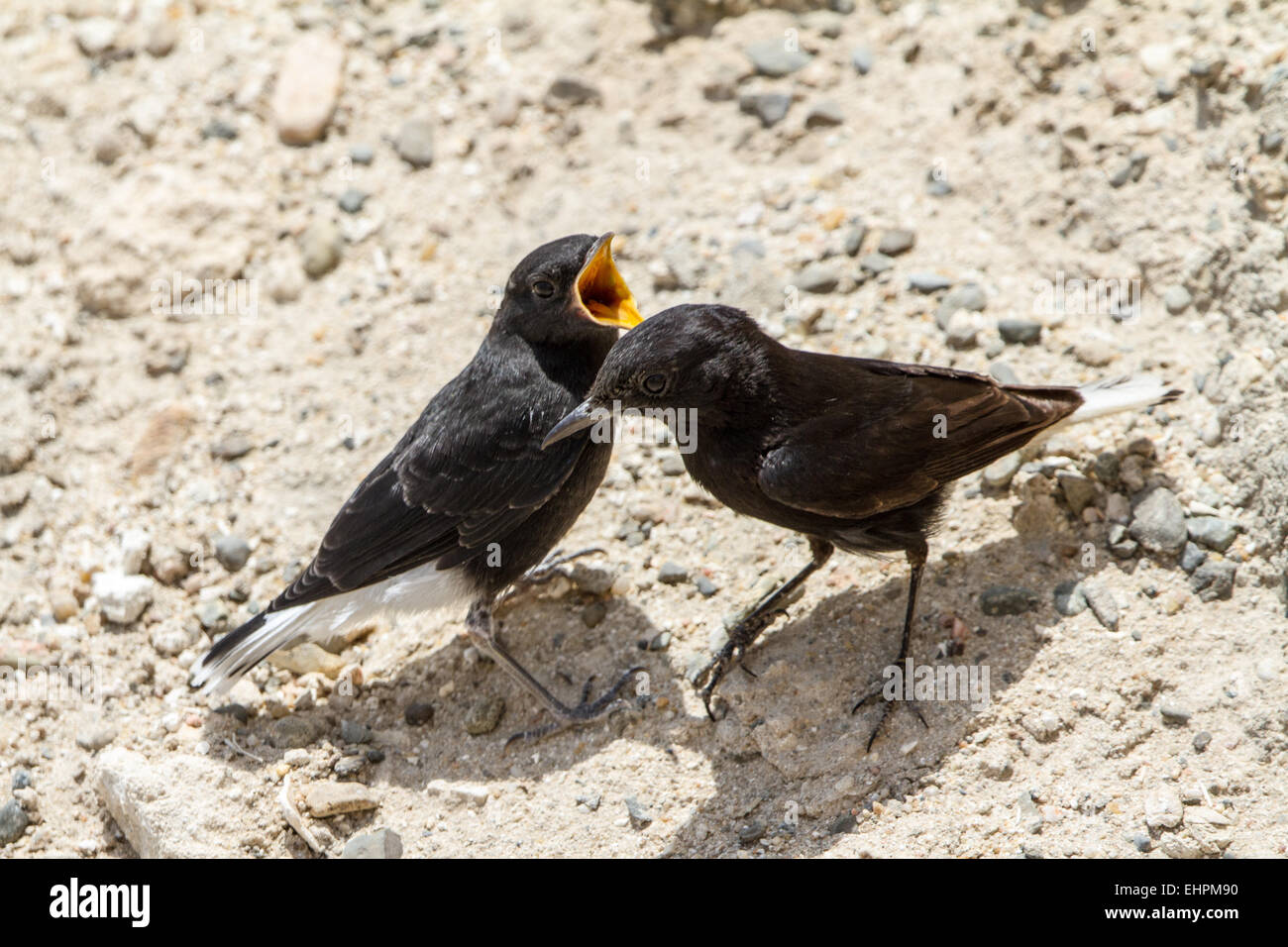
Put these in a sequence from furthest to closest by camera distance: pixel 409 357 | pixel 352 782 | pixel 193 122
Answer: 1. pixel 193 122
2. pixel 409 357
3. pixel 352 782

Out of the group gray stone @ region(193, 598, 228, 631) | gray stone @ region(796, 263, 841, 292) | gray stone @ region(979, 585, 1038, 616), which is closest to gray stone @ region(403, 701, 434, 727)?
gray stone @ region(193, 598, 228, 631)

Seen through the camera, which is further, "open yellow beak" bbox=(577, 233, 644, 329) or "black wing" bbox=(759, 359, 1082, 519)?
"open yellow beak" bbox=(577, 233, 644, 329)

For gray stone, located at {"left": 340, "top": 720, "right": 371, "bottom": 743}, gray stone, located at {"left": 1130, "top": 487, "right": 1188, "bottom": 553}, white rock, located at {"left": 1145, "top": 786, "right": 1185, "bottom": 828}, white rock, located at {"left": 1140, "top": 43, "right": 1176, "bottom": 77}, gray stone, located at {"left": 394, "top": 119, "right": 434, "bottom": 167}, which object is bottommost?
gray stone, located at {"left": 340, "top": 720, "right": 371, "bottom": 743}

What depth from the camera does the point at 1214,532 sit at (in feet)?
17.9

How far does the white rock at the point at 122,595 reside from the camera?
20.9 ft

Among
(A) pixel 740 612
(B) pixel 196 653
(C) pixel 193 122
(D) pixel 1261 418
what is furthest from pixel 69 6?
(D) pixel 1261 418

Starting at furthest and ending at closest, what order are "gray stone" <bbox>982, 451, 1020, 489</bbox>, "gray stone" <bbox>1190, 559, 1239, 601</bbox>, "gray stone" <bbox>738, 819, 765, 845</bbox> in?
"gray stone" <bbox>982, 451, 1020, 489</bbox>
"gray stone" <bbox>1190, 559, 1239, 601</bbox>
"gray stone" <bbox>738, 819, 765, 845</bbox>

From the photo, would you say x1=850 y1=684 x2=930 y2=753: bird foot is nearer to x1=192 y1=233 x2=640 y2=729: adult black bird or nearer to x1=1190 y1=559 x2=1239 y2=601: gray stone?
x1=192 y1=233 x2=640 y2=729: adult black bird

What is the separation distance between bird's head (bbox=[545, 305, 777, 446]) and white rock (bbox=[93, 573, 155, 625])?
2590 millimetres

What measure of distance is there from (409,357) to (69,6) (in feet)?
14.3

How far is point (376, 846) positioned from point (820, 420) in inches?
104

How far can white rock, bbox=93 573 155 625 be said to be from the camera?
636cm

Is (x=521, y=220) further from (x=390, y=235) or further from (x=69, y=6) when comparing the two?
(x=69, y=6)
